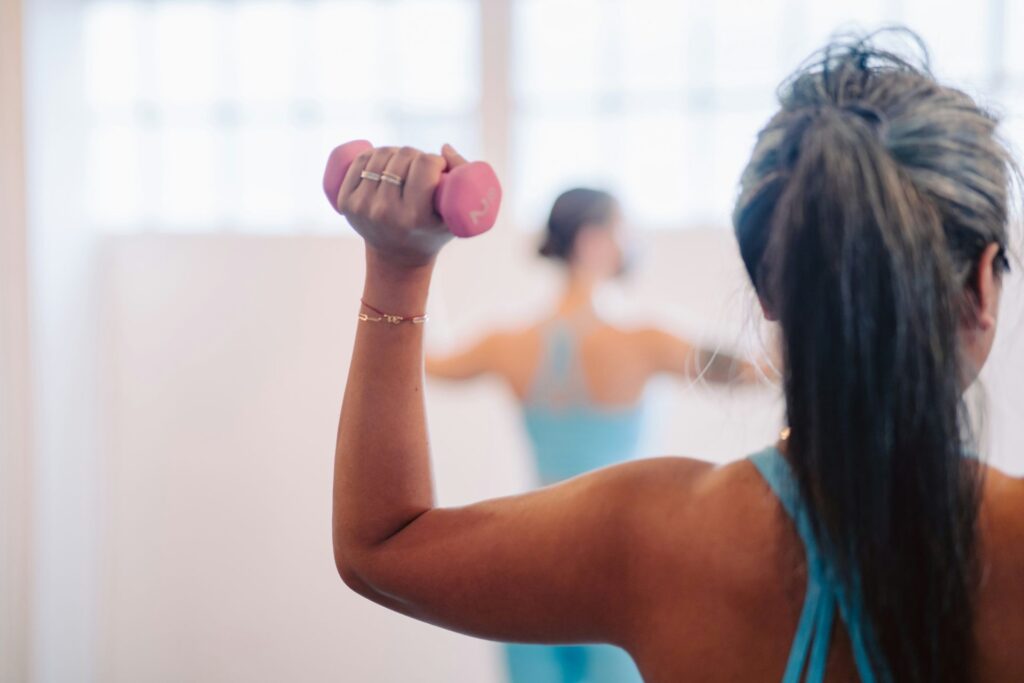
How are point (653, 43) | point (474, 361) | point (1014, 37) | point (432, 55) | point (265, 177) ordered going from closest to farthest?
point (474, 361)
point (1014, 37)
point (653, 43)
point (432, 55)
point (265, 177)

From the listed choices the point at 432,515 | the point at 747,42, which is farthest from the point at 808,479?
the point at 747,42

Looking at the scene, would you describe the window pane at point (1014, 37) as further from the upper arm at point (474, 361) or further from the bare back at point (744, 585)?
the bare back at point (744, 585)

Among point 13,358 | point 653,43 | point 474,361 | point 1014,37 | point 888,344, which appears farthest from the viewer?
point 653,43

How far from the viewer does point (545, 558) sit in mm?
588

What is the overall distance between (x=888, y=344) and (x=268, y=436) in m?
2.81

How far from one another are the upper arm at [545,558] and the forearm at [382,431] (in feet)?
0.04

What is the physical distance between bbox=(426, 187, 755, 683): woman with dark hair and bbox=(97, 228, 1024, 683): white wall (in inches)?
22.7

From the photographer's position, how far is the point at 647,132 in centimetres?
303

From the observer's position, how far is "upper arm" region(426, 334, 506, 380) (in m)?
2.36

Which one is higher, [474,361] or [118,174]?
[118,174]

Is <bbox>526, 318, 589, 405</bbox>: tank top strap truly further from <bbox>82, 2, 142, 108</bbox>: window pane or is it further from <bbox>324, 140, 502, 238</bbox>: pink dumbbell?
<bbox>82, 2, 142, 108</bbox>: window pane

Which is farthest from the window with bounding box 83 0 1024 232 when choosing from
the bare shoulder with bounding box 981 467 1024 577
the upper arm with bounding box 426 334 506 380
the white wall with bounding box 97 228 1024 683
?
the bare shoulder with bounding box 981 467 1024 577

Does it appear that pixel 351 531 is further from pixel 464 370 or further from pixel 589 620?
pixel 464 370

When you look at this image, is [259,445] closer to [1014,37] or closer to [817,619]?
[1014,37]
